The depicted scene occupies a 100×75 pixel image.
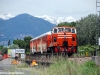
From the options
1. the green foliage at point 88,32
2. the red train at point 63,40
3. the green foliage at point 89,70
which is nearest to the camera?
the green foliage at point 89,70

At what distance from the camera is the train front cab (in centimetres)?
3303

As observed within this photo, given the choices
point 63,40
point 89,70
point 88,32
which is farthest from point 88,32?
point 89,70

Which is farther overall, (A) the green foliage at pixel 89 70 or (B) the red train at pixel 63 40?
(B) the red train at pixel 63 40

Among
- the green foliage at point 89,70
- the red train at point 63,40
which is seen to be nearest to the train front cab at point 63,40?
the red train at point 63,40

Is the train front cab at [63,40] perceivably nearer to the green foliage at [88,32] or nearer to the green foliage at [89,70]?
the green foliage at [89,70]

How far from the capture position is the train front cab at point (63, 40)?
33.0 metres

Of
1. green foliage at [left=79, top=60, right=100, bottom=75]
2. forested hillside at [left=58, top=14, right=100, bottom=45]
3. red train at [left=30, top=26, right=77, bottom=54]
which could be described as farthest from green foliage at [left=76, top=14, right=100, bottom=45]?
green foliage at [left=79, top=60, right=100, bottom=75]

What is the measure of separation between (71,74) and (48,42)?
2355cm

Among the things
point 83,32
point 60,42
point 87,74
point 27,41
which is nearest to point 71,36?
point 60,42

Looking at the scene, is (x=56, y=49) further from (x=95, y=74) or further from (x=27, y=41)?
(x=27, y=41)

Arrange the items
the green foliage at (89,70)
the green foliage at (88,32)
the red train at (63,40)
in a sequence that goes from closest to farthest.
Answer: the green foliage at (89,70)
the red train at (63,40)
the green foliage at (88,32)

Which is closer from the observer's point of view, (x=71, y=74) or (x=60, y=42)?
(x=71, y=74)

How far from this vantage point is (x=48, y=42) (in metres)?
35.5

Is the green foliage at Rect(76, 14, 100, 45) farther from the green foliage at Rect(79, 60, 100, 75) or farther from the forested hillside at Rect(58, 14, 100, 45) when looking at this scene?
the green foliage at Rect(79, 60, 100, 75)
